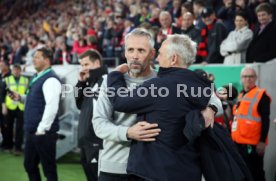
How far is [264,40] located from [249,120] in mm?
1732

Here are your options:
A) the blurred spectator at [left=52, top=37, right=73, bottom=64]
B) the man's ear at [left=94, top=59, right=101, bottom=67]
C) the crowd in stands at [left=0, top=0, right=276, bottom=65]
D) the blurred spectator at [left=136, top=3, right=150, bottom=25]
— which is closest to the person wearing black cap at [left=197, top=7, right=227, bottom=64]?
the crowd in stands at [left=0, top=0, right=276, bottom=65]

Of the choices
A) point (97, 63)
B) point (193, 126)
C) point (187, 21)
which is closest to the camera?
point (193, 126)

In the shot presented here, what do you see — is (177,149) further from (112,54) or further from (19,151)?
(112,54)

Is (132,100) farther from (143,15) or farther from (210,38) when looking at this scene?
(143,15)

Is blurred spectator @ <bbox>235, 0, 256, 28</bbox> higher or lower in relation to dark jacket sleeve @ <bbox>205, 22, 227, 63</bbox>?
higher

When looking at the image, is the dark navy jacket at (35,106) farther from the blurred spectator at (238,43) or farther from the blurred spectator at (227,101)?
the blurred spectator at (238,43)

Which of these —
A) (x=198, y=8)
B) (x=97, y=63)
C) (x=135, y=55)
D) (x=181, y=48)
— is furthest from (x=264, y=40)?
(x=181, y=48)

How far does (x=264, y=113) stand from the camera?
16.0ft

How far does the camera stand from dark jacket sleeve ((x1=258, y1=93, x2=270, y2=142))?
15.9ft

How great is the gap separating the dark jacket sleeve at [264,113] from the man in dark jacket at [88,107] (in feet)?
5.90

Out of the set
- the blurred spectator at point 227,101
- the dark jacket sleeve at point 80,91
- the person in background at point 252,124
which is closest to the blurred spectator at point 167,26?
the blurred spectator at point 227,101

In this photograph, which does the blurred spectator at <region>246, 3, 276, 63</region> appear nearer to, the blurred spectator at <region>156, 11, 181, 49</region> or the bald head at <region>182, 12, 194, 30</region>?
the bald head at <region>182, 12, 194, 30</region>

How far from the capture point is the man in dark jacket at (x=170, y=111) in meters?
2.38

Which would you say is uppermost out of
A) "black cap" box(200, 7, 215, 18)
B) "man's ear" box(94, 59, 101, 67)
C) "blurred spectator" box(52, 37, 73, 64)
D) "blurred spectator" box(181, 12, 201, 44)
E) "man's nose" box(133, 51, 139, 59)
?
"black cap" box(200, 7, 215, 18)
